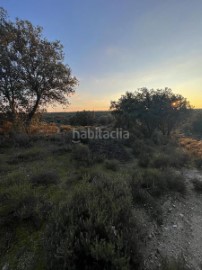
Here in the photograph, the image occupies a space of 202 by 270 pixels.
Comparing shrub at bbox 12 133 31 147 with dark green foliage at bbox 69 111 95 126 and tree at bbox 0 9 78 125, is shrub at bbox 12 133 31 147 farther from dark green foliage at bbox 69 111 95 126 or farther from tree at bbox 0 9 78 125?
dark green foliage at bbox 69 111 95 126

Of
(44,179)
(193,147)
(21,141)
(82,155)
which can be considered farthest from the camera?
(193,147)

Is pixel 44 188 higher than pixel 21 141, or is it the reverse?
pixel 21 141

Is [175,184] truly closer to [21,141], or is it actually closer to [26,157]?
[26,157]

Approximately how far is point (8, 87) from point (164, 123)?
50.0ft

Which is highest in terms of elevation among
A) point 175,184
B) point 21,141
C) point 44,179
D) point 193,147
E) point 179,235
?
point 21,141

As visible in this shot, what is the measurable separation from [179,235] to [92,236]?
2510 mm

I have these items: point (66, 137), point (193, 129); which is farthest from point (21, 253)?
point (193, 129)

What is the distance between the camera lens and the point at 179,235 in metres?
4.79

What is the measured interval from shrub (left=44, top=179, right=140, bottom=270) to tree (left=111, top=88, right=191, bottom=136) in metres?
16.4

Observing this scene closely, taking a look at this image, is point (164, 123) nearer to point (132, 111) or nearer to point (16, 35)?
point (132, 111)

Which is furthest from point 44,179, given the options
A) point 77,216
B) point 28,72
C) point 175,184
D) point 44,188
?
Answer: point 28,72

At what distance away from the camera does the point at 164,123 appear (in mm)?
21297

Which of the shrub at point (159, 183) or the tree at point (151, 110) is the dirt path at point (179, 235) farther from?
the tree at point (151, 110)

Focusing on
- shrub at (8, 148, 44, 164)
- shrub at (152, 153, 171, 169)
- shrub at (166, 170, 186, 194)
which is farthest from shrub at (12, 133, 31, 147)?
shrub at (166, 170, 186, 194)
